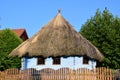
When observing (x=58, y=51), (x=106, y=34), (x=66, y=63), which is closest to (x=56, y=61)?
(x=66, y=63)

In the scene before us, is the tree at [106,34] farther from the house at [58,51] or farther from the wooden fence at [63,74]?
the wooden fence at [63,74]

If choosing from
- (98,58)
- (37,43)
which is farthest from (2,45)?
(98,58)

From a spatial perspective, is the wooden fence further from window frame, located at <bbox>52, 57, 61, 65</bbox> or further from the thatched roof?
window frame, located at <bbox>52, 57, 61, 65</bbox>

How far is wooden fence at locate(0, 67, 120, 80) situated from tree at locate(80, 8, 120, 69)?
46.6 feet

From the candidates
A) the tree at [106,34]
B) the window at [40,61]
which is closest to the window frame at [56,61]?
the window at [40,61]

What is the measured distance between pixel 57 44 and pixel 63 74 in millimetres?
9593

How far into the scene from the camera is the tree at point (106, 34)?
38.6m

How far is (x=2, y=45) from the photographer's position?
40719 mm

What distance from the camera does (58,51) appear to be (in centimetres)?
3234

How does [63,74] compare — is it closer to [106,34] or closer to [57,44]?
[57,44]

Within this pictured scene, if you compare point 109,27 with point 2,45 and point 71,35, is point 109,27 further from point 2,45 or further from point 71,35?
point 2,45

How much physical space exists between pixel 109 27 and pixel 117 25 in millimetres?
1124

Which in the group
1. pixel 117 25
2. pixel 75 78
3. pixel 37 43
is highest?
pixel 117 25

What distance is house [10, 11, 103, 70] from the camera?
3231 cm
